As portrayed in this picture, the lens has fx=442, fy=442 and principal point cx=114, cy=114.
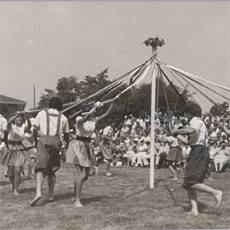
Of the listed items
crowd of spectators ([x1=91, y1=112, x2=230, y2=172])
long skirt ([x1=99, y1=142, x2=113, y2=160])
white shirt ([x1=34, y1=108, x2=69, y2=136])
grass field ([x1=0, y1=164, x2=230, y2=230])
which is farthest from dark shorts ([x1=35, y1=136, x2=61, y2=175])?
crowd of spectators ([x1=91, y1=112, x2=230, y2=172])

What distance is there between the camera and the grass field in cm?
561

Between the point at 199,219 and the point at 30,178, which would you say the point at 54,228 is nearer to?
the point at 199,219

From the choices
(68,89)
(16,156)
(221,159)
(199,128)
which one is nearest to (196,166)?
(199,128)

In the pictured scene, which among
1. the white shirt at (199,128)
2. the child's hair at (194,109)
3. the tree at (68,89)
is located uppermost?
the tree at (68,89)

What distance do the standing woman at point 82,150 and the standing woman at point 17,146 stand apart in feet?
4.48

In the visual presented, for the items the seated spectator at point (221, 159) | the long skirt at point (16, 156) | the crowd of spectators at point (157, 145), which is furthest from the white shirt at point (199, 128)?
the seated spectator at point (221, 159)

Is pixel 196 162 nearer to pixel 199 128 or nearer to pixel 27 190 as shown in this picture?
pixel 199 128

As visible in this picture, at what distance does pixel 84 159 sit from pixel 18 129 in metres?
1.80

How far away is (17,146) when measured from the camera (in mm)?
8094

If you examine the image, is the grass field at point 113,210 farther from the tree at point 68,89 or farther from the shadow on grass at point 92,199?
the tree at point 68,89

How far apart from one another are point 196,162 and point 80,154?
1.78 m

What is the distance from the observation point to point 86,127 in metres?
7.02

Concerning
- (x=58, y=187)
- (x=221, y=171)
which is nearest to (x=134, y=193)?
(x=58, y=187)

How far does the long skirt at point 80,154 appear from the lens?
22.3 ft
